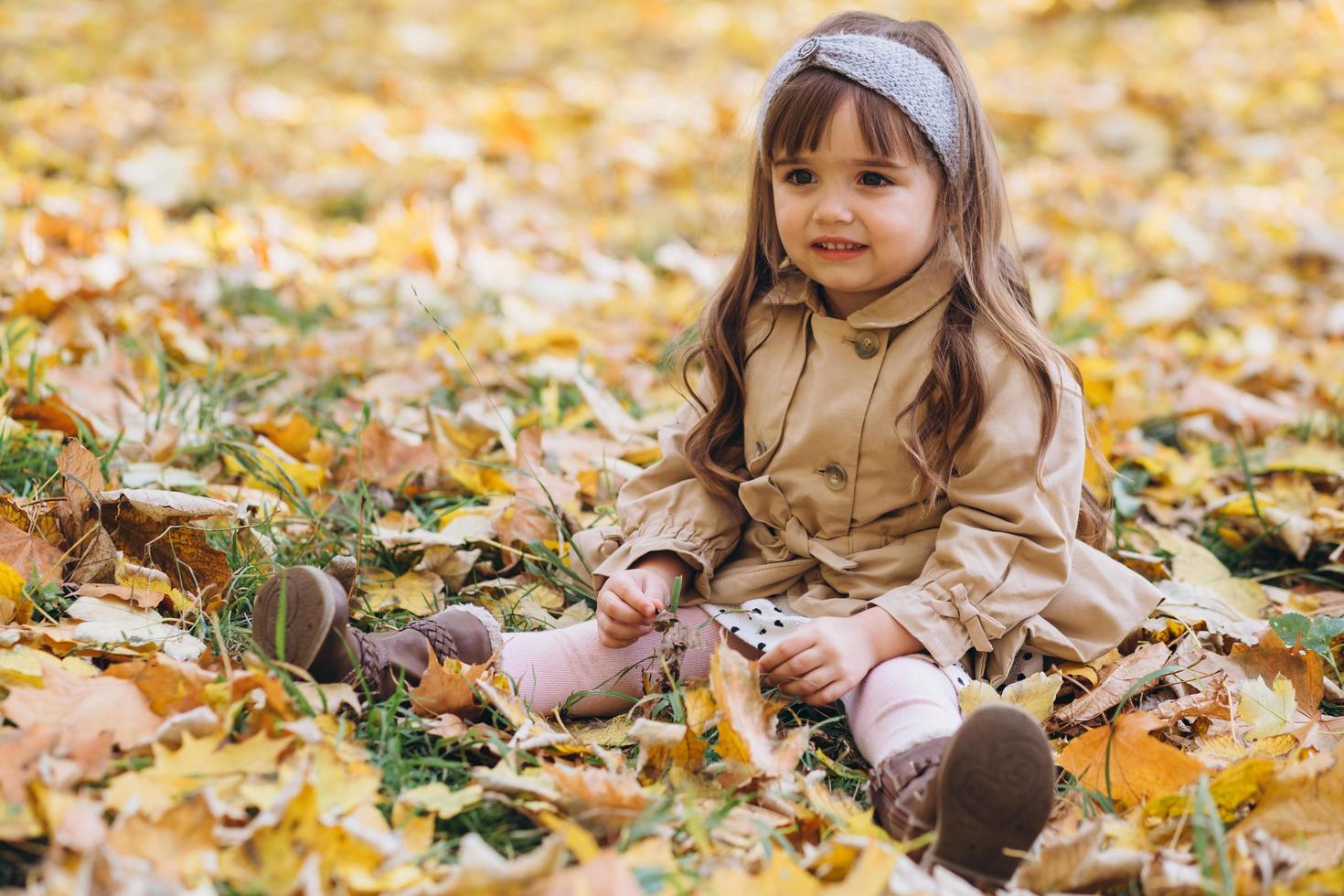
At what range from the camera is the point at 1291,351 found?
11.8 ft

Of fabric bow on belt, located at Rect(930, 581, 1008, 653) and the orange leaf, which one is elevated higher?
fabric bow on belt, located at Rect(930, 581, 1008, 653)

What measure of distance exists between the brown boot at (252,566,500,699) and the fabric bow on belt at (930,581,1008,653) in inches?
28.1

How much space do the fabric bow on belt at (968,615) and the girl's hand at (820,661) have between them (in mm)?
123

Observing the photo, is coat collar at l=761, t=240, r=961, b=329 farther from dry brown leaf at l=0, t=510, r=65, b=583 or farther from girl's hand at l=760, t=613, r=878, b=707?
dry brown leaf at l=0, t=510, r=65, b=583

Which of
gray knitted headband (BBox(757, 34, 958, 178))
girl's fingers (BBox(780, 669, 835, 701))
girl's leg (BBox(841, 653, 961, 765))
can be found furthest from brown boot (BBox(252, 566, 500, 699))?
gray knitted headband (BBox(757, 34, 958, 178))

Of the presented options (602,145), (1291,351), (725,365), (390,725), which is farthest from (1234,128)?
(390,725)

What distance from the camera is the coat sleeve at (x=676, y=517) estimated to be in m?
1.94

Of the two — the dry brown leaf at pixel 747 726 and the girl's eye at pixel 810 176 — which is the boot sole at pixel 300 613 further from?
the girl's eye at pixel 810 176

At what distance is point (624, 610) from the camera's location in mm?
1768

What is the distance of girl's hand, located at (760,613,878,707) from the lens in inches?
65.2

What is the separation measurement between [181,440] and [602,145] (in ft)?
11.4

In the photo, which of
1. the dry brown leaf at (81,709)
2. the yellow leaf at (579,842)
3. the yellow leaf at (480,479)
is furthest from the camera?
the yellow leaf at (480,479)

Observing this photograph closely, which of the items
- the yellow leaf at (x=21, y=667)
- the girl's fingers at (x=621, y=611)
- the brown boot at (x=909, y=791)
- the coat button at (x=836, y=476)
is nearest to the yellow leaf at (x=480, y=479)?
the girl's fingers at (x=621, y=611)

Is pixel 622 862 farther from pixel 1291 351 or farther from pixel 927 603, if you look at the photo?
pixel 1291 351
